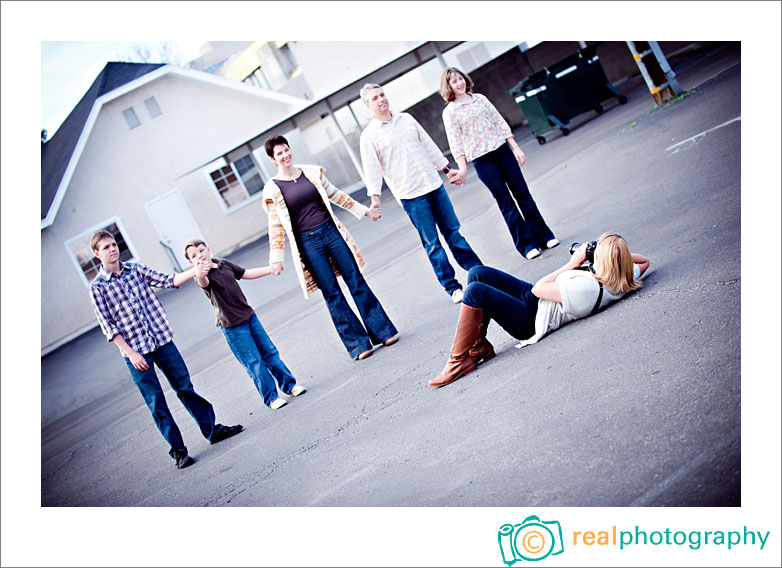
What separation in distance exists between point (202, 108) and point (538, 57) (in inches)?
397

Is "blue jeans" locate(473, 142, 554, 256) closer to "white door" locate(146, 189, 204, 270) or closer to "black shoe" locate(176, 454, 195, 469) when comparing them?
"black shoe" locate(176, 454, 195, 469)

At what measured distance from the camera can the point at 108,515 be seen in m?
5.12

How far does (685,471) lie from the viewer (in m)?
3.06

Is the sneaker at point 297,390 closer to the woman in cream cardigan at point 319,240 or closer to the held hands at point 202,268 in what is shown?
the woman in cream cardigan at point 319,240

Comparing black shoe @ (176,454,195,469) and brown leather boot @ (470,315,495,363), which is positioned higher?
black shoe @ (176,454,195,469)

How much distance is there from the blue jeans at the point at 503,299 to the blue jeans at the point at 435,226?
161 cm

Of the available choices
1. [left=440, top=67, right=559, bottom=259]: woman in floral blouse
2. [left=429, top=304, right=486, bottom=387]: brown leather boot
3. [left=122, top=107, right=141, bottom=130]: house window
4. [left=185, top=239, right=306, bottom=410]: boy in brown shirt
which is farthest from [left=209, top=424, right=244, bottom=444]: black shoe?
[left=122, top=107, right=141, bottom=130]: house window

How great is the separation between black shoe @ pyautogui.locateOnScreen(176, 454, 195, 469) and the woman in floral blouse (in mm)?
3106

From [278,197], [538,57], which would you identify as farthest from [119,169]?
[278,197]

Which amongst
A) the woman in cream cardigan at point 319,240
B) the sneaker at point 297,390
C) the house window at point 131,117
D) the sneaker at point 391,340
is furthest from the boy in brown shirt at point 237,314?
the house window at point 131,117

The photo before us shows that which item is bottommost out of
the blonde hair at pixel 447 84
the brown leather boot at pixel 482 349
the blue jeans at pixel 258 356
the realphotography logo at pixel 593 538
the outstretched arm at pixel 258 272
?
the realphotography logo at pixel 593 538

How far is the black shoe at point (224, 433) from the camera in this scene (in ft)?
19.8

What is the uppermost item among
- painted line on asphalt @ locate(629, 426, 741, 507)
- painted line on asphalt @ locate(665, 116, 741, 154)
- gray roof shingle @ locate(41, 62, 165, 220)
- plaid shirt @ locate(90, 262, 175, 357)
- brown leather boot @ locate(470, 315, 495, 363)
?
gray roof shingle @ locate(41, 62, 165, 220)

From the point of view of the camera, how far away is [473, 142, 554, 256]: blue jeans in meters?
6.80
